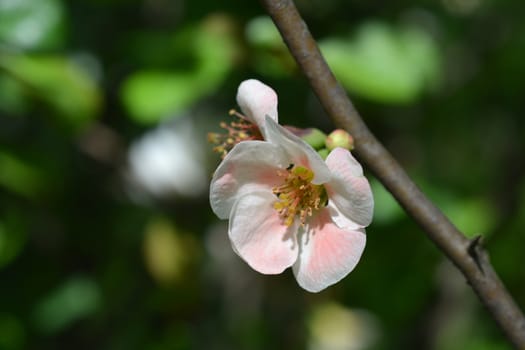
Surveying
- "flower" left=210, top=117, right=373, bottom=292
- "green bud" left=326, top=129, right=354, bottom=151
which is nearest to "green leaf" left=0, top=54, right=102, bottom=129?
"flower" left=210, top=117, right=373, bottom=292

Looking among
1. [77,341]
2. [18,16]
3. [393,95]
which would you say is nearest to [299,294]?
[77,341]

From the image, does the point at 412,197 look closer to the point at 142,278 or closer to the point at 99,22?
the point at 142,278

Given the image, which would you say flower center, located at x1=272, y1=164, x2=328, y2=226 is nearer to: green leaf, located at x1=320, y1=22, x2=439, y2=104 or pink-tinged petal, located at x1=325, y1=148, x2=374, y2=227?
pink-tinged petal, located at x1=325, y1=148, x2=374, y2=227

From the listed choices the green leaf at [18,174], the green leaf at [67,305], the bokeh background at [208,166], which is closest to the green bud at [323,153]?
the bokeh background at [208,166]

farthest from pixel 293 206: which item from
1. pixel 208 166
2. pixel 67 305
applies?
pixel 208 166

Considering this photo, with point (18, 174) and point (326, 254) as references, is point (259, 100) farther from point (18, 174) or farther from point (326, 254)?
point (18, 174)

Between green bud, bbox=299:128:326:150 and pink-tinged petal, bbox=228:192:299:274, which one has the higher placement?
green bud, bbox=299:128:326:150
